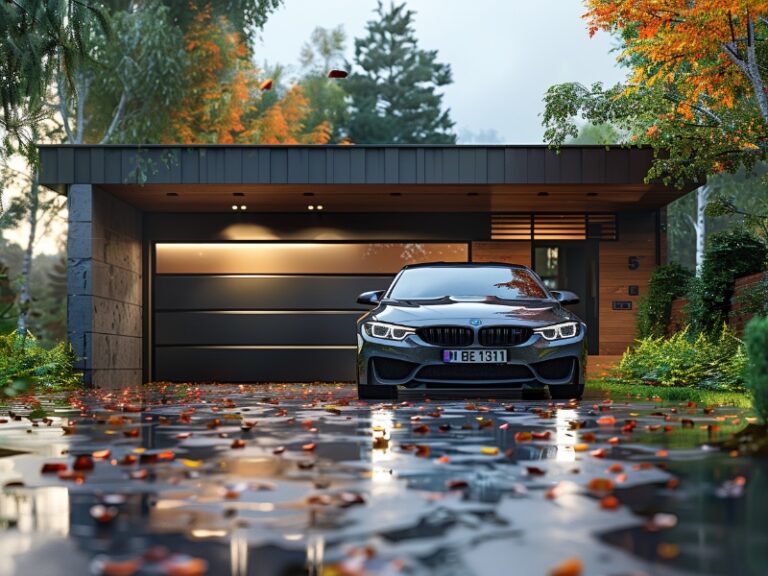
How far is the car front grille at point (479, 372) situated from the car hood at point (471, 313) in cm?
40

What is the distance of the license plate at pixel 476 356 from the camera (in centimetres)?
1077

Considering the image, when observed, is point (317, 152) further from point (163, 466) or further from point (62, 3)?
point (163, 466)

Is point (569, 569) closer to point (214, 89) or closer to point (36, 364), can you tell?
point (36, 364)

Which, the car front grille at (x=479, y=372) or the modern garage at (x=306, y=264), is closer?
the car front grille at (x=479, y=372)

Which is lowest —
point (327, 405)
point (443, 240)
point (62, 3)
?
point (327, 405)

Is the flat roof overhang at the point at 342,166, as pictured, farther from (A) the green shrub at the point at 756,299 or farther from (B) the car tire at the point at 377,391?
(B) the car tire at the point at 377,391

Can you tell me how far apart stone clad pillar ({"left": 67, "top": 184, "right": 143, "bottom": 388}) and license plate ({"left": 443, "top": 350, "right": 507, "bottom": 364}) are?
7898mm

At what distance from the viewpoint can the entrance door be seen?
67.4 feet

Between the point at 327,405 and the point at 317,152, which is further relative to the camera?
the point at 317,152

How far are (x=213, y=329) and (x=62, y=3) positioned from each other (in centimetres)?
887

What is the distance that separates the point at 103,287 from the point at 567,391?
356 inches

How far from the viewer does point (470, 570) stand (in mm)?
3062

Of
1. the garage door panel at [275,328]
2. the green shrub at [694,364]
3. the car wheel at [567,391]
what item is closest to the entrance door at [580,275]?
the green shrub at [694,364]

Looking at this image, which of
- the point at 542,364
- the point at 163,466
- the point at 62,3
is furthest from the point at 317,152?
the point at 163,466
